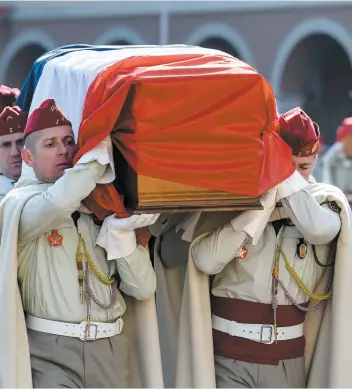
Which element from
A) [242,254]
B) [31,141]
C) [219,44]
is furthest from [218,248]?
[219,44]

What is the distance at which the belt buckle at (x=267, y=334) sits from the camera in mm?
5391

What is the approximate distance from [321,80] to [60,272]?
19.8m

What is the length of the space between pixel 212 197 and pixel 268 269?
59cm

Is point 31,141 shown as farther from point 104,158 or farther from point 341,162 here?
point 341,162

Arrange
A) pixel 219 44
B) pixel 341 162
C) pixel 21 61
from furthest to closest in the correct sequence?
pixel 21 61 → pixel 219 44 → pixel 341 162

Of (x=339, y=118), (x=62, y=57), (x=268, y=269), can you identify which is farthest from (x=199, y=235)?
(x=339, y=118)

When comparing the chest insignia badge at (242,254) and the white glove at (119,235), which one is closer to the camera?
the white glove at (119,235)

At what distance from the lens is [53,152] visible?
504 centimetres

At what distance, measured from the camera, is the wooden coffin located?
16.0 ft

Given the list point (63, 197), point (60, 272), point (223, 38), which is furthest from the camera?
point (223, 38)

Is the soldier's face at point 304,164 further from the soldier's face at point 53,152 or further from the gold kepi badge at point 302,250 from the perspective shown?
the soldier's face at point 53,152

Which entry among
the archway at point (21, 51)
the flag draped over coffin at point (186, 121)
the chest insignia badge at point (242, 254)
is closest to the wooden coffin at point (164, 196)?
the flag draped over coffin at point (186, 121)

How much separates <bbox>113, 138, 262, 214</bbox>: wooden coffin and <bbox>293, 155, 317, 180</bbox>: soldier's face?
401mm

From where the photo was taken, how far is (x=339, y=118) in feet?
78.8
